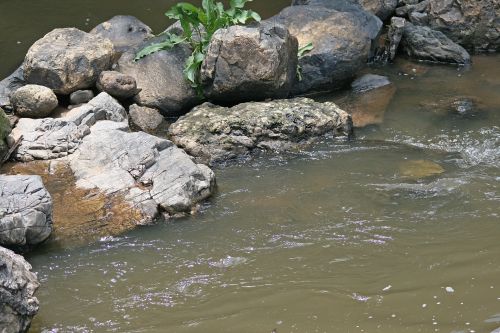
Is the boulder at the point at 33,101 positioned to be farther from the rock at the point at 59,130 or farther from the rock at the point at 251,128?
the rock at the point at 251,128

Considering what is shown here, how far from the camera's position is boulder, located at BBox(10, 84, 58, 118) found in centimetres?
827

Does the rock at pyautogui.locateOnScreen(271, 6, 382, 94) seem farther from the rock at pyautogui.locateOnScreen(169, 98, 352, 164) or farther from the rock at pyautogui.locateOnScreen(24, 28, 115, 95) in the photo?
the rock at pyautogui.locateOnScreen(24, 28, 115, 95)

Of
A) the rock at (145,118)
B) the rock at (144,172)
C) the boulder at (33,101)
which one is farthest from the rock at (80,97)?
the rock at (144,172)

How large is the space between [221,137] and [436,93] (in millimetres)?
3386

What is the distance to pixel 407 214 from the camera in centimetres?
643

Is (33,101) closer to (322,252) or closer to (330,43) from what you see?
(330,43)

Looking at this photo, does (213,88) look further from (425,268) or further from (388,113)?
(425,268)

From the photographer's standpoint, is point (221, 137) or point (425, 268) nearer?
point (425, 268)

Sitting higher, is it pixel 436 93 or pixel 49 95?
pixel 49 95

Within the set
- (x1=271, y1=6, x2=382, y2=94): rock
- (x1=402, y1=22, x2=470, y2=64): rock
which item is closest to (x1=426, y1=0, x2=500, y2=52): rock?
(x1=402, y1=22, x2=470, y2=64): rock

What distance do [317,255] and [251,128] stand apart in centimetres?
263

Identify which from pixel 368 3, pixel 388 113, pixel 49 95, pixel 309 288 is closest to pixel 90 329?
pixel 309 288

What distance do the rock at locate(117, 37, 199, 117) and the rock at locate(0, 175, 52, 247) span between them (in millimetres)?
2973

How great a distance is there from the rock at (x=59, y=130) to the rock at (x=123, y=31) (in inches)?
99.3
